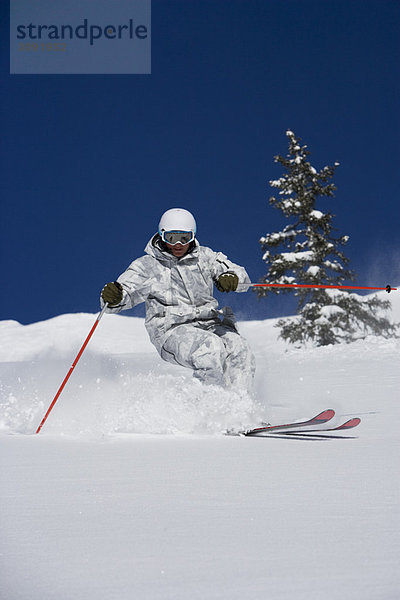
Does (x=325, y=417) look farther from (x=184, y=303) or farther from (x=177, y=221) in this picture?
(x=177, y=221)

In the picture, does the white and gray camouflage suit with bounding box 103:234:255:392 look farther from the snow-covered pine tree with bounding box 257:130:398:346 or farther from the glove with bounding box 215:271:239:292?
the snow-covered pine tree with bounding box 257:130:398:346

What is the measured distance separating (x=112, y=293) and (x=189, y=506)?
3280mm

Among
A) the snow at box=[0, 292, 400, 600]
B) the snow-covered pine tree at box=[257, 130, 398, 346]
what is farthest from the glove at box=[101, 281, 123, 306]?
the snow-covered pine tree at box=[257, 130, 398, 346]

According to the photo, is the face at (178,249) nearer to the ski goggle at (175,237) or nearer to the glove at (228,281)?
the ski goggle at (175,237)

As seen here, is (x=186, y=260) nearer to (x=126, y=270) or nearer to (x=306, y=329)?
(x=126, y=270)

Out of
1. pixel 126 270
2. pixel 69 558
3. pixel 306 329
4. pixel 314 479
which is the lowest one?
pixel 306 329

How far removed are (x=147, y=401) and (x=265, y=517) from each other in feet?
9.36

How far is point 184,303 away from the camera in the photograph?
213 inches

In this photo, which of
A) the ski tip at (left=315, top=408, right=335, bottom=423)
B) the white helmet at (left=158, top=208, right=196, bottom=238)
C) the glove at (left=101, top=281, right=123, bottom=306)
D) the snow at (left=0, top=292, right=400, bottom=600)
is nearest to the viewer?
the snow at (left=0, top=292, right=400, bottom=600)

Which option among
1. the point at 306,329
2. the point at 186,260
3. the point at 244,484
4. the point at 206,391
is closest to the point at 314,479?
the point at 244,484

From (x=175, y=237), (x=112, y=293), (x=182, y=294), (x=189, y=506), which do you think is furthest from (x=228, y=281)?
(x=189, y=506)

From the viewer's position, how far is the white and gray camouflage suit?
5.24m

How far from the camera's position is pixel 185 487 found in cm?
234

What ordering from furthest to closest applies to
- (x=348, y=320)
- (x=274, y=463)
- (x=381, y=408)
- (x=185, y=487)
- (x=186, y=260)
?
(x=348, y=320)
(x=381, y=408)
(x=186, y=260)
(x=274, y=463)
(x=185, y=487)
